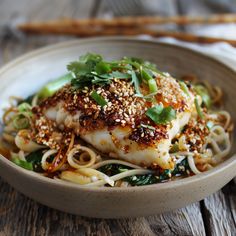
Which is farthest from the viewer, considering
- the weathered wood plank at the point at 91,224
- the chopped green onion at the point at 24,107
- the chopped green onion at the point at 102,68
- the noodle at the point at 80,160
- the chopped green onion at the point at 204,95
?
the chopped green onion at the point at 204,95

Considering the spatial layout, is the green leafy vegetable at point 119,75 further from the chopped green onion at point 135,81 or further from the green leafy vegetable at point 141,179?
the green leafy vegetable at point 141,179

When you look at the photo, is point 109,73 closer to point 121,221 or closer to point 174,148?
point 174,148

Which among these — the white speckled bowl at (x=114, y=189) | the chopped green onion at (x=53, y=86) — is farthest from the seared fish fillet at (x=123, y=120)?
the chopped green onion at (x=53, y=86)

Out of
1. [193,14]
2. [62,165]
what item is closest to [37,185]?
[62,165]

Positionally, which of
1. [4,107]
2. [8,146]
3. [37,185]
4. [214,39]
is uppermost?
[214,39]

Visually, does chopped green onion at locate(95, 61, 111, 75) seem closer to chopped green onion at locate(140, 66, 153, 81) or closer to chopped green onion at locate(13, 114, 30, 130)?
chopped green onion at locate(140, 66, 153, 81)

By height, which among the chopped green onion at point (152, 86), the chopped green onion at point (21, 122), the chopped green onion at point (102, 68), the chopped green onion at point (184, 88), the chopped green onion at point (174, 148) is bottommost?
the chopped green onion at point (174, 148)

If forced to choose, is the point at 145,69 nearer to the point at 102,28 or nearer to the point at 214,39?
the point at 214,39
